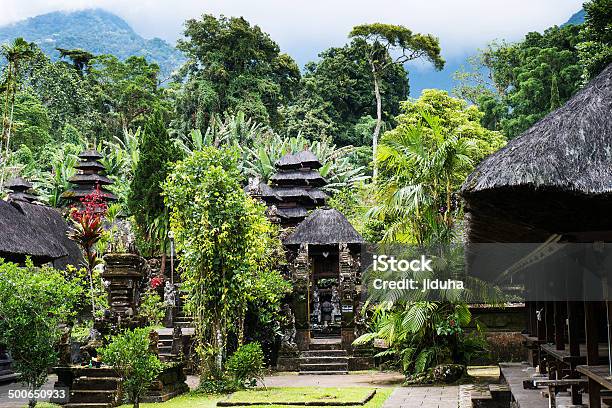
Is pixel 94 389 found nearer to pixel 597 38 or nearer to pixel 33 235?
pixel 33 235

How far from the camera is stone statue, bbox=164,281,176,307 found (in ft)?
67.4

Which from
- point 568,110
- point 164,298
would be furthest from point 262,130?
point 568,110

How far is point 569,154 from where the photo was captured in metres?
5.39

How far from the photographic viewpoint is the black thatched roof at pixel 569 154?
5.22 metres

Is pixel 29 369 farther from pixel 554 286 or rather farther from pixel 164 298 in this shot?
pixel 164 298

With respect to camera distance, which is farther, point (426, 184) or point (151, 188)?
point (151, 188)

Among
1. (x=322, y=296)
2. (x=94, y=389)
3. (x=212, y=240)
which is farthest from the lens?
(x=322, y=296)

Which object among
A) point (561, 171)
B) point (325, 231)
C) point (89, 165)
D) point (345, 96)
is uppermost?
point (345, 96)

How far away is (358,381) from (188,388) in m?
3.39

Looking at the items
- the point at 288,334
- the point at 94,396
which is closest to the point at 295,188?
the point at 288,334

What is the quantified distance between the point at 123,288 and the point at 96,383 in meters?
1.71

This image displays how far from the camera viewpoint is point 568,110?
5.90 m

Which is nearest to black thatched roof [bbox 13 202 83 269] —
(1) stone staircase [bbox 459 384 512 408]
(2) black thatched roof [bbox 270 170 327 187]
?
(2) black thatched roof [bbox 270 170 327 187]

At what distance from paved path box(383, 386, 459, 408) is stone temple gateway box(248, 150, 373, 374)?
379cm
